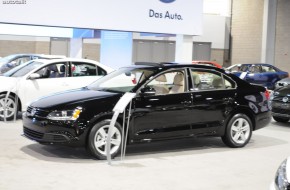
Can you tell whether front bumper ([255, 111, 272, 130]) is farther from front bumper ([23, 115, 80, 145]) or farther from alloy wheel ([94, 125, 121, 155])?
front bumper ([23, 115, 80, 145])

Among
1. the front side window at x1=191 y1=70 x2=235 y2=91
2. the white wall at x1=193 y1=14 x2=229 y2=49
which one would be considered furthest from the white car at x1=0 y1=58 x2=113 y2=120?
the white wall at x1=193 y1=14 x2=229 y2=49

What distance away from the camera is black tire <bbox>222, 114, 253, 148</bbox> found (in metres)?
8.77

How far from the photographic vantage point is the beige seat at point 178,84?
836cm

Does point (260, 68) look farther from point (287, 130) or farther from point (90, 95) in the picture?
point (90, 95)

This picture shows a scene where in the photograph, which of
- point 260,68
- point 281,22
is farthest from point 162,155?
point 281,22

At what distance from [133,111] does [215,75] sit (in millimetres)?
1978

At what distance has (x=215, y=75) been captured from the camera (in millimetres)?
8922

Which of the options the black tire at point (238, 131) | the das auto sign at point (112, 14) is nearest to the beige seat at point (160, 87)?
the black tire at point (238, 131)

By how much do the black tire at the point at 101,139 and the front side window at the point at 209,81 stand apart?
1663mm

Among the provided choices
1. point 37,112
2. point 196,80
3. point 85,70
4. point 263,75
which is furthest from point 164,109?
point 263,75

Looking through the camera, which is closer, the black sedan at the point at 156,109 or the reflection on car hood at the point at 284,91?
the black sedan at the point at 156,109

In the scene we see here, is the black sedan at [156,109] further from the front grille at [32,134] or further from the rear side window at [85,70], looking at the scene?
the rear side window at [85,70]

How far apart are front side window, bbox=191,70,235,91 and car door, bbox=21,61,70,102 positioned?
12.9 feet

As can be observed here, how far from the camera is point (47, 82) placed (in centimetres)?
1136
